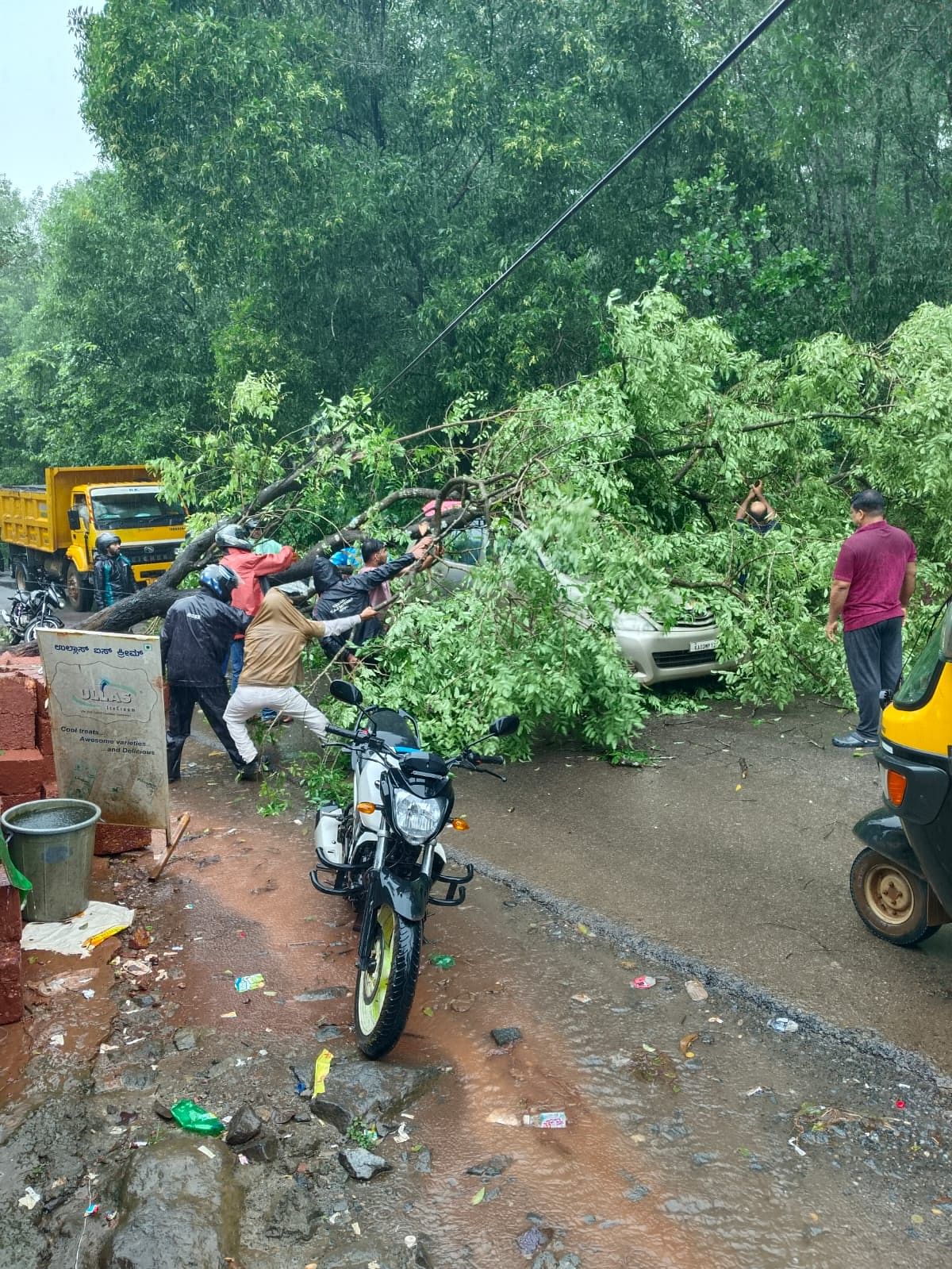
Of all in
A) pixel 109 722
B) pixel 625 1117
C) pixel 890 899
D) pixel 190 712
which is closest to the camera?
pixel 625 1117

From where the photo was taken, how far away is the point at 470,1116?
12.6ft

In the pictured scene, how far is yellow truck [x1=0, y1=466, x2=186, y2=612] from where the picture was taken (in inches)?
738

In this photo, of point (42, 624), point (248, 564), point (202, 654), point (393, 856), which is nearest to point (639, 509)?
point (248, 564)

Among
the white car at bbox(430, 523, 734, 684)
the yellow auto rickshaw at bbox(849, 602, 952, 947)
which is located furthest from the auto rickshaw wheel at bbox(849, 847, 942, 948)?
the white car at bbox(430, 523, 734, 684)

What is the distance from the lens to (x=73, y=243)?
24453 millimetres

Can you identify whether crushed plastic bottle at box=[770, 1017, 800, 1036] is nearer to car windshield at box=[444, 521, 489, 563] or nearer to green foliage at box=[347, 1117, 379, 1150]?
green foliage at box=[347, 1117, 379, 1150]

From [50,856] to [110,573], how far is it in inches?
434

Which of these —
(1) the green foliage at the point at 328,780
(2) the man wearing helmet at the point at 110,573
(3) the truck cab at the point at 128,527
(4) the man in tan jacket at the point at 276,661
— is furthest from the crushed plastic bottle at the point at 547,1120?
(3) the truck cab at the point at 128,527

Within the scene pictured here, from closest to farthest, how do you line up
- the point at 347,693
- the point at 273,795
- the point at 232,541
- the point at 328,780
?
1. the point at 347,693
2. the point at 328,780
3. the point at 273,795
4. the point at 232,541

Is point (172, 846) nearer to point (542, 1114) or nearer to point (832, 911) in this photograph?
point (542, 1114)

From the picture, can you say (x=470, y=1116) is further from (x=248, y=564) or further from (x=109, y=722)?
(x=248, y=564)

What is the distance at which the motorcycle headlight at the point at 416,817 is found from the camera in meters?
4.24

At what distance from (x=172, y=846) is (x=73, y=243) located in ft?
73.0

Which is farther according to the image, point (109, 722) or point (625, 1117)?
point (109, 722)
